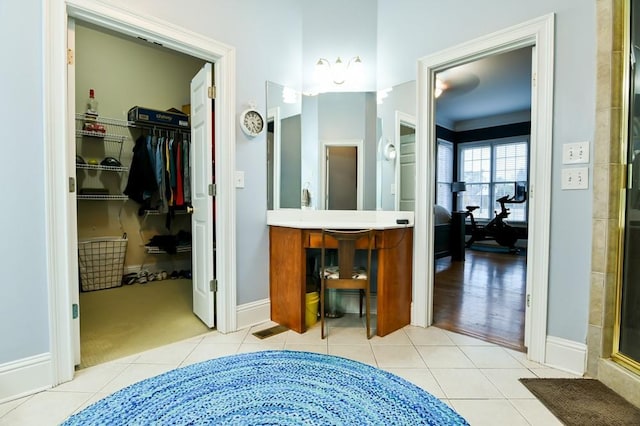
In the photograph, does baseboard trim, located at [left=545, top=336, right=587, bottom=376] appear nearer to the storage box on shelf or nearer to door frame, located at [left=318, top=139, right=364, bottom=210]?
door frame, located at [left=318, top=139, right=364, bottom=210]

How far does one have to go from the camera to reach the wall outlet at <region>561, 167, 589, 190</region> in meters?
1.80

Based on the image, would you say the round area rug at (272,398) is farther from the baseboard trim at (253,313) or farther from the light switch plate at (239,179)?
the light switch plate at (239,179)

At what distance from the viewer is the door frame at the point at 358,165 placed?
2.85 m

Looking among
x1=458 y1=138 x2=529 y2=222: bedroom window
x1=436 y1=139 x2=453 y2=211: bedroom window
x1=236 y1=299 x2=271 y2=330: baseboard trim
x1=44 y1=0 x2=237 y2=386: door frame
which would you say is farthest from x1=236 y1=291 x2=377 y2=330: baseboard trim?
x1=458 y1=138 x2=529 y2=222: bedroom window

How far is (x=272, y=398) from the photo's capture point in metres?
1.56

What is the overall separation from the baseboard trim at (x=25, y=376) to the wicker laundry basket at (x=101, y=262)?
7.15 feet

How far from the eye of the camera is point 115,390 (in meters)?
1.66

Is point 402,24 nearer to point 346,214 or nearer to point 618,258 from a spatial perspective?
point 346,214

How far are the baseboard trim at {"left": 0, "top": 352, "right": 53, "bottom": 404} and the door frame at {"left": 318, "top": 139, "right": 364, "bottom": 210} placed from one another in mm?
2117

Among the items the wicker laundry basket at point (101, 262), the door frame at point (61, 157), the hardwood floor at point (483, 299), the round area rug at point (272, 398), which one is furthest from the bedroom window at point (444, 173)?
the door frame at point (61, 157)

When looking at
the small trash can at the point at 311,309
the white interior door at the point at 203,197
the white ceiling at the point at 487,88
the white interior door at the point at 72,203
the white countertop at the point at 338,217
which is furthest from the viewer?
the white ceiling at the point at 487,88

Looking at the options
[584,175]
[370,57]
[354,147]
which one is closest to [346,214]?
[354,147]

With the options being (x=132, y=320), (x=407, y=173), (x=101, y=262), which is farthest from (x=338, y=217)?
(x=101, y=262)

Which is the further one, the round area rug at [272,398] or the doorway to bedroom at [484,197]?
the doorway to bedroom at [484,197]
